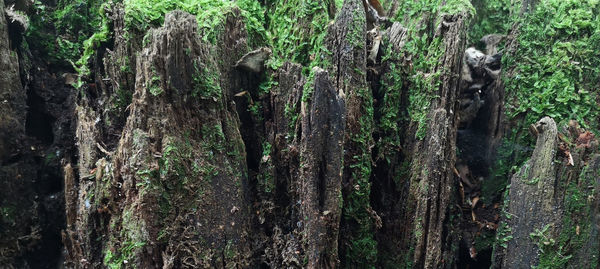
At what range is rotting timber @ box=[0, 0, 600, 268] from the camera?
290cm

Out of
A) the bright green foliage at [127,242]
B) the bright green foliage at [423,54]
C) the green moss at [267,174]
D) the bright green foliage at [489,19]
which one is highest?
the bright green foliage at [489,19]

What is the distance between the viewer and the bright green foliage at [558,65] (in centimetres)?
347

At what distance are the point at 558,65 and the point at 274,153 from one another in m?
2.53

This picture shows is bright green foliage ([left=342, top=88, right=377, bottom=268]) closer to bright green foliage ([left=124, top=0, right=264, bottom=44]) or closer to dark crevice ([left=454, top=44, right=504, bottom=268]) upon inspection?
dark crevice ([left=454, top=44, right=504, bottom=268])

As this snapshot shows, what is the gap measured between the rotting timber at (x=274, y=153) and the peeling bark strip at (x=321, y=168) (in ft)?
0.03

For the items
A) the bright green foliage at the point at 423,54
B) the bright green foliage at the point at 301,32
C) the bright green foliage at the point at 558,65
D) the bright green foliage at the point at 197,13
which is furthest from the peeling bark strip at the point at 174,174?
the bright green foliage at the point at 558,65

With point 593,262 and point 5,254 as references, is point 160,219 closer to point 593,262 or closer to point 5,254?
point 5,254

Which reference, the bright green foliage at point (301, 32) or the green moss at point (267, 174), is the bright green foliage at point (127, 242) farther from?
the bright green foliage at point (301, 32)

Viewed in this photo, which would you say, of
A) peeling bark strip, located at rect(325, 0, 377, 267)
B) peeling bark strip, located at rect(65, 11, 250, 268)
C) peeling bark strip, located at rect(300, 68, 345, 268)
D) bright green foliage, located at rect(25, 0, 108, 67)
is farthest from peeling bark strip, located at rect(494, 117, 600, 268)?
bright green foliage, located at rect(25, 0, 108, 67)

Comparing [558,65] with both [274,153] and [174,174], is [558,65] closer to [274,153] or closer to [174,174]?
[274,153]

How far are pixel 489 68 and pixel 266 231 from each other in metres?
2.73

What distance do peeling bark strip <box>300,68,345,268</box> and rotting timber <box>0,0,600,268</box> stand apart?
0.01 metres

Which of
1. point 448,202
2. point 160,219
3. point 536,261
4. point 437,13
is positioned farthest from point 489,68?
point 160,219

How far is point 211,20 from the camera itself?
3.34 m
